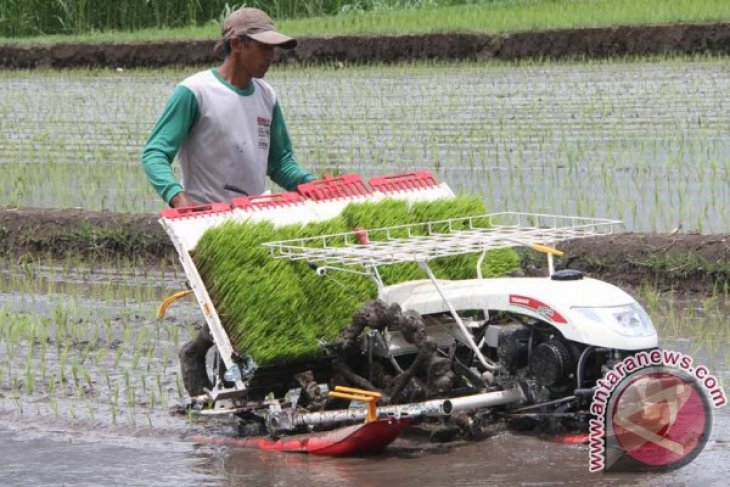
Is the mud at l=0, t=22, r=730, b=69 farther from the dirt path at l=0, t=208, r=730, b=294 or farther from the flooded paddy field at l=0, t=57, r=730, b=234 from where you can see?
the dirt path at l=0, t=208, r=730, b=294

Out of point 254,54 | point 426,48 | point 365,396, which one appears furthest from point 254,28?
point 426,48

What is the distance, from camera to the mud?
15961 mm

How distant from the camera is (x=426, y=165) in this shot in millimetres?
10578

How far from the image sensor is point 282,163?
5746mm

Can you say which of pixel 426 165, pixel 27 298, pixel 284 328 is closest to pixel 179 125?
pixel 284 328

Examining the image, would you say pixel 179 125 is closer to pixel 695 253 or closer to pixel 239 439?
pixel 239 439

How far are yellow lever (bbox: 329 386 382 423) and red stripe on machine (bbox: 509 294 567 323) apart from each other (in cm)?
52

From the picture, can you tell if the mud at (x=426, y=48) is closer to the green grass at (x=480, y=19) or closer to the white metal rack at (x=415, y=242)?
the green grass at (x=480, y=19)

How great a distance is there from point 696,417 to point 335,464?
115 cm

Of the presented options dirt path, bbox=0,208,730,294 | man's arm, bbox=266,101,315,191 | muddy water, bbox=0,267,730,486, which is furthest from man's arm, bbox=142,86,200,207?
dirt path, bbox=0,208,730,294

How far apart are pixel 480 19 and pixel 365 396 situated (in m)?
13.9

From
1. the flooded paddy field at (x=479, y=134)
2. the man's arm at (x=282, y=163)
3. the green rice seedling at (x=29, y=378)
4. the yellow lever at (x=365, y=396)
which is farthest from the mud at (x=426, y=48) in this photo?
the yellow lever at (x=365, y=396)

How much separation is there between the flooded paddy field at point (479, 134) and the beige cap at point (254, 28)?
3393mm

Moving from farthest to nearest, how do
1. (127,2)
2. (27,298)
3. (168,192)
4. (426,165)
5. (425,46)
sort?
(127,2) < (425,46) < (426,165) < (27,298) < (168,192)
